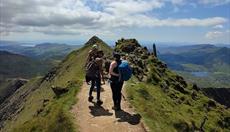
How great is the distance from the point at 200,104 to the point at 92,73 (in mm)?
28986

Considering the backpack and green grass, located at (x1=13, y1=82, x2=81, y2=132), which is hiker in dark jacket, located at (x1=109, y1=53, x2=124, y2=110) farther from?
green grass, located at (x1=13, y1=82, x2=81, y2=132)

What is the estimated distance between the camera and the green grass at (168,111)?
33906mm

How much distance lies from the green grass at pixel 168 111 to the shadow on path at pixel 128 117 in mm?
740

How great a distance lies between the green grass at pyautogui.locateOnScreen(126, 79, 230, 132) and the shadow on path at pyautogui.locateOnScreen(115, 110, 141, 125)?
74cm

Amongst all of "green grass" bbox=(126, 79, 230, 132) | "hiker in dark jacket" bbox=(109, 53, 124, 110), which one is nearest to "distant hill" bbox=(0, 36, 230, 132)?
"green grass" bbox=(126, 79, 230, 132)

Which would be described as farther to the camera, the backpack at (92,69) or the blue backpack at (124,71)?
the backpack at (92,69)

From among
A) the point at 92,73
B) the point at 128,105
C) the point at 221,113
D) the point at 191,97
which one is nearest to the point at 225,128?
the point at 221,113

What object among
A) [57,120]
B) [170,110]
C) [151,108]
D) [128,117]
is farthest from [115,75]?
[170,110]

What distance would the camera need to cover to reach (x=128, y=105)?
34.8 metres

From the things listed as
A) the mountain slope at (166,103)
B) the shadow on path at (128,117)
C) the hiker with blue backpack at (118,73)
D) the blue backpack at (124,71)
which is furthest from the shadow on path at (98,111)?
the blue backpack at (124,71)

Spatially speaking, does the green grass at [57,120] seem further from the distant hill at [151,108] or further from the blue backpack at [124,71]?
the blue backpack at [124,71]

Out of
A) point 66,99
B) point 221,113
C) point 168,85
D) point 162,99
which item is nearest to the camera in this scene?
point 66,99

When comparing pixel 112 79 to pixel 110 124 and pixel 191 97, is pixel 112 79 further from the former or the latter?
pixel 191 97

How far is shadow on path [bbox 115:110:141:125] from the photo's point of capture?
3048cm
